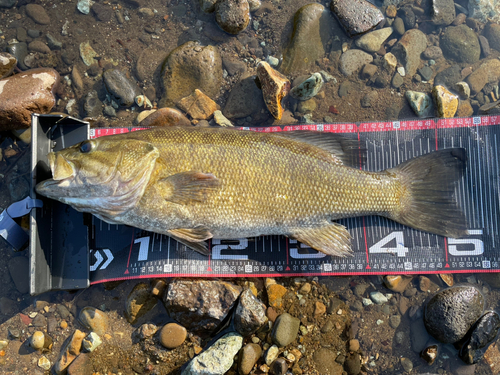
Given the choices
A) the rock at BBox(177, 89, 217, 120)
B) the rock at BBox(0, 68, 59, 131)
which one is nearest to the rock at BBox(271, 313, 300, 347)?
the rock at BBox(177, 89, 217, 120)

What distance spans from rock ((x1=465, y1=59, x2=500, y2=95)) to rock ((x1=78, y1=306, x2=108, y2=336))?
5748 millimetres

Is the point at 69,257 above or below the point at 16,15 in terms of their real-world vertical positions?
below

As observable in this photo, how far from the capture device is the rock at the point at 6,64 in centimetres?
397

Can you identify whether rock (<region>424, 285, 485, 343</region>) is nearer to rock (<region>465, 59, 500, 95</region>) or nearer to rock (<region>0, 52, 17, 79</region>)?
rock (<region>465, 59, 500, 95</region>)

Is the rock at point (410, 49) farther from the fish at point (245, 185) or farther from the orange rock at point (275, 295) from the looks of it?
the orange rock at point (275, 295)

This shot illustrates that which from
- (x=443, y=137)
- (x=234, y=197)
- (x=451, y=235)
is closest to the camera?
(x=234, y=197)

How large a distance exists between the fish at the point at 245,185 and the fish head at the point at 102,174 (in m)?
0.01

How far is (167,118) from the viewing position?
4016 millimetres

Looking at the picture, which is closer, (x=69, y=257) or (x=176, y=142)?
(x=176, y=142)

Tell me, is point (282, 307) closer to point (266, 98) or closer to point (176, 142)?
point (176, 142)

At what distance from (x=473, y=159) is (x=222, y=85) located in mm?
3407

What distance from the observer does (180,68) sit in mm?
4145

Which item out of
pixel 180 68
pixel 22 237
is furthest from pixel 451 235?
pixel 22 237

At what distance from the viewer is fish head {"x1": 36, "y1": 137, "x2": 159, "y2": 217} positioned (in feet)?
9.96
